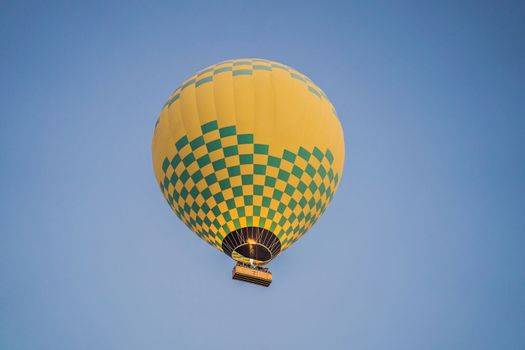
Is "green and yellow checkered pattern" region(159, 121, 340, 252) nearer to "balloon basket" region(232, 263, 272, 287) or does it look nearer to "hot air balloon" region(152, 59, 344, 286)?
"hot air balloon" region(152, 59, 344, 286)

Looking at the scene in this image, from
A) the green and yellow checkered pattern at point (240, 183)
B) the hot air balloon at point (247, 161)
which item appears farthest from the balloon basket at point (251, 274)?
the green and yellow checkered pattern at point (240, 183)

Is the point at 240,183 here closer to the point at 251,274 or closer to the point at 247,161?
the point at 247,161

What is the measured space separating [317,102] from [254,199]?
3033 mm

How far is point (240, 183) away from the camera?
10078 mm

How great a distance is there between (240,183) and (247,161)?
0.50 m

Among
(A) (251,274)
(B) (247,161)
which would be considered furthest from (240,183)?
(A) (251,274)

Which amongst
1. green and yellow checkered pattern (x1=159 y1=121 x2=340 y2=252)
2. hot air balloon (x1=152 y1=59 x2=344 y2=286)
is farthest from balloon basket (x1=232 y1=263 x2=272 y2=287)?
green and yellow checkered pattern (x1=159 y1=121 x2=340 y2=252)

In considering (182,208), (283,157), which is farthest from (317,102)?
(182,208)

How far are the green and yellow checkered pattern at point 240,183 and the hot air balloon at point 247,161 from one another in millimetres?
22

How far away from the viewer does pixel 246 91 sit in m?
10.8

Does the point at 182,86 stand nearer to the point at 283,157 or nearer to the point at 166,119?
the point at 166,119

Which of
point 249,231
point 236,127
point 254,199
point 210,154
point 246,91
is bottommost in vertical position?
point 249,231

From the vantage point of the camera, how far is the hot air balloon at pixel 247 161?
1005 centimetres

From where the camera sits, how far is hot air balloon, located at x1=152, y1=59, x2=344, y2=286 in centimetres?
1005
